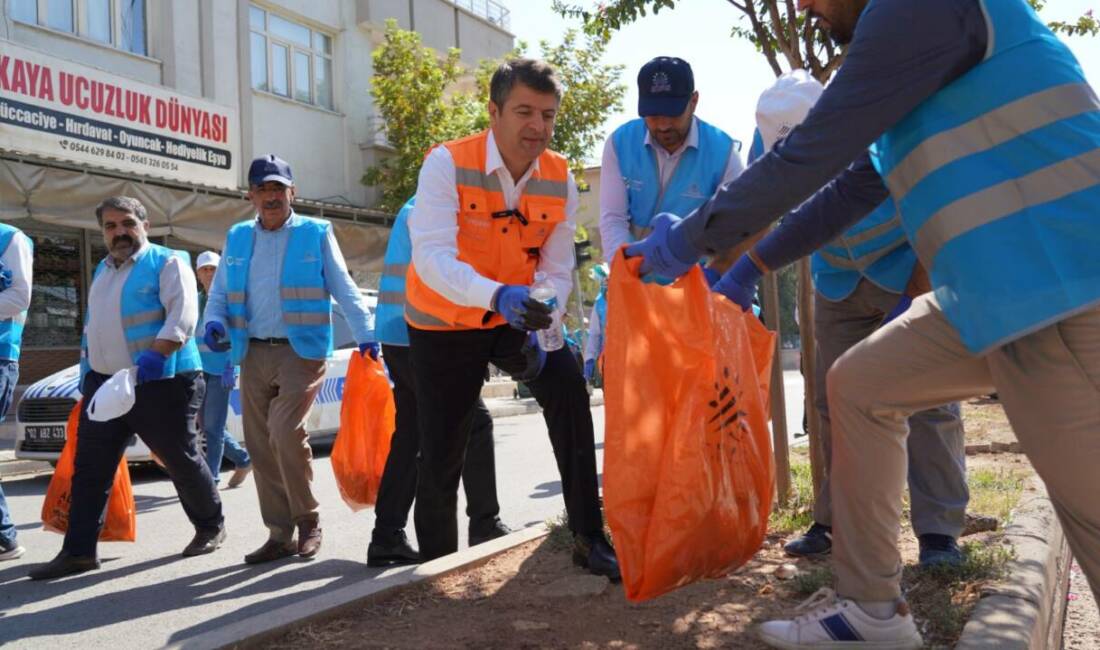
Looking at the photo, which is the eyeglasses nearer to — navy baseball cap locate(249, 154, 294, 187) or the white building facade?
navy baseball cap locate(249, 154, 294, 187)

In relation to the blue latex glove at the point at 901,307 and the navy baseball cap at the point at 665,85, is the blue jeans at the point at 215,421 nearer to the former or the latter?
the navy baseball cap at the point at 665,85

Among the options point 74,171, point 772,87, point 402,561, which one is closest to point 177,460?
point 402,561

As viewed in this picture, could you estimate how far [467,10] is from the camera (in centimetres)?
2288

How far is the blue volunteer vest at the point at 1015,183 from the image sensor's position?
2066 millimetres

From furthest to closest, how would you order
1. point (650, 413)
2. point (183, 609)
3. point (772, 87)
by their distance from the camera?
point (183, 609), point (772, 87), point (650, 413)

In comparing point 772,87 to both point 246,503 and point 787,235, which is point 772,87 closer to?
point 787,235

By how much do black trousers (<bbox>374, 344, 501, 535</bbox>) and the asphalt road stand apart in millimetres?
312

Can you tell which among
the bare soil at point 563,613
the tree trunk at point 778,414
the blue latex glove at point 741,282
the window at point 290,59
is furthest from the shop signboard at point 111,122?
the blue latex glove at point 741,282

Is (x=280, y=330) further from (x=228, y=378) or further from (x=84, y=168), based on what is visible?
(x=84, y=168)

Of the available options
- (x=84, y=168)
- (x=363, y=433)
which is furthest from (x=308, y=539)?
(x=84, y=168)

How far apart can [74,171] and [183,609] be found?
9900mm

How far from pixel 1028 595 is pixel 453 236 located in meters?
2.28

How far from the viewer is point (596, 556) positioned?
373 cm

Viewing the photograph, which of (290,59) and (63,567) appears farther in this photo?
(290,59)
